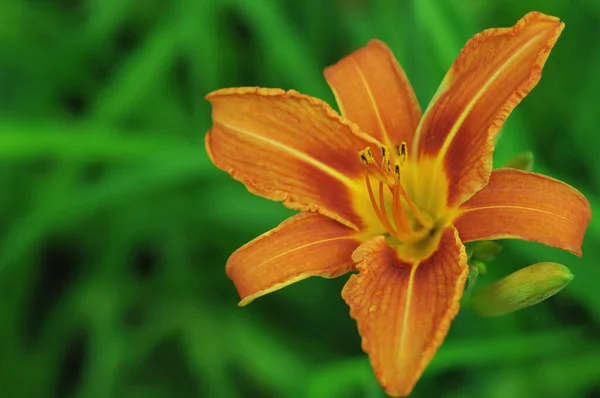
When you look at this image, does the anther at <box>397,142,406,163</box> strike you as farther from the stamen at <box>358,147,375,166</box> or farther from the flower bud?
the flower bud

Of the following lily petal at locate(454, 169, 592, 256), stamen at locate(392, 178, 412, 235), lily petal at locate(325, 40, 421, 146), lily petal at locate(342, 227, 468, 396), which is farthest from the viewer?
lily petal at locate(325, 40, 421, 146)

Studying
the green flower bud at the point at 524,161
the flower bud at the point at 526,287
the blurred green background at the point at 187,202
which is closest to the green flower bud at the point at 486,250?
the flower bud at the point at 526,287

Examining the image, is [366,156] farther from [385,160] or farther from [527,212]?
[527,212]

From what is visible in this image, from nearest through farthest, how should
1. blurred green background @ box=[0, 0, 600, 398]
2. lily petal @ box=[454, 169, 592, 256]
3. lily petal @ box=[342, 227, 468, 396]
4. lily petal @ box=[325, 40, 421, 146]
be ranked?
1. lily petal @ box=[342, 227, 468, 396]
2. lily petal @ box=[454, 169, 592, 256]
3. lily petal @ box=[325, 40, 421, 146]
4. blurred green background @ box=[0, 0, 600, 398]

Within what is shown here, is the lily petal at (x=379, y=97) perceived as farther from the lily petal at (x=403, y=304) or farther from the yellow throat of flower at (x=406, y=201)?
the lily petal at (x=403, y=304)

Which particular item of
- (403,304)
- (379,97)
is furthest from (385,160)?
(403,304)

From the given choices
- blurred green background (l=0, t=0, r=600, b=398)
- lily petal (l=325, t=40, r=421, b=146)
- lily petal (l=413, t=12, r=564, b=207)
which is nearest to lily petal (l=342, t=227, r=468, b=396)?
lily petal (l=413, t=12, r=564, b=207)
